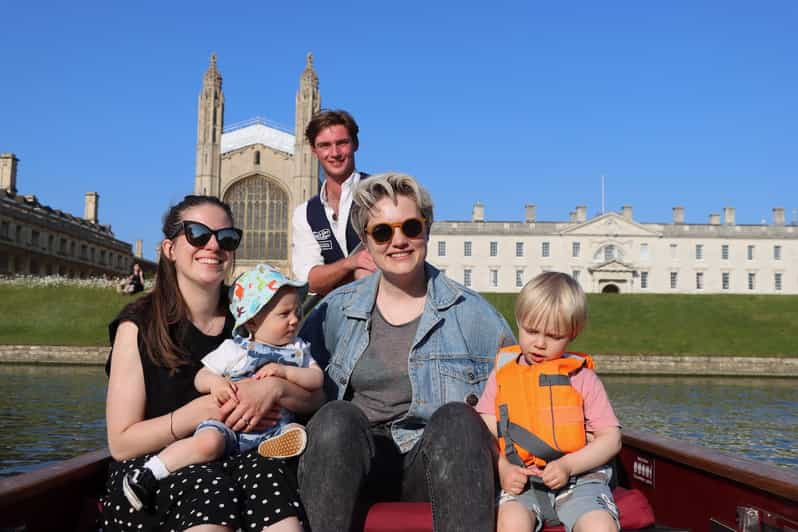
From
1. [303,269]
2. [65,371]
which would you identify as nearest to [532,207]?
[65,371]

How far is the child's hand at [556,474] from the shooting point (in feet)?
8.27

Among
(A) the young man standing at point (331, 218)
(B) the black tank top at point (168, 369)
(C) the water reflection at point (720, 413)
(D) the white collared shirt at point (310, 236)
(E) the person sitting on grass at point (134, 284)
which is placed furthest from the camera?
(E) the person sitting on grass at point (134, 284)

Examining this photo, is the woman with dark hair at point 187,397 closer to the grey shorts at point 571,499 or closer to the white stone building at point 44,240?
the grey shorts at point 571,499

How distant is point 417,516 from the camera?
260 centimetres

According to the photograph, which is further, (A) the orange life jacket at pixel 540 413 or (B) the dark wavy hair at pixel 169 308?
(B) the dark wavy hair at pixel 169 308

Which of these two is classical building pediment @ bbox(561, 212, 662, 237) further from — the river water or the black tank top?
the black tank top

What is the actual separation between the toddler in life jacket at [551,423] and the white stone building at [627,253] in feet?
192

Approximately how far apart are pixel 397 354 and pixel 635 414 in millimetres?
11249

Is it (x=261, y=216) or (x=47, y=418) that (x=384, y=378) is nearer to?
(x=47, y=418)

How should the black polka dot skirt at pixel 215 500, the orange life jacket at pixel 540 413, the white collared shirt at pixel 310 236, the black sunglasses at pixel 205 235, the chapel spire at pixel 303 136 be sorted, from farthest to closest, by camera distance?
1. the chapel spire at pixel 303 136
2. the white collared shirt at pixel 310 236
3. the black sunglasses at pixel 205 235
4. the orange life jacket at pixel 540 413
5. the black polka dot skirt at pixel 215 500

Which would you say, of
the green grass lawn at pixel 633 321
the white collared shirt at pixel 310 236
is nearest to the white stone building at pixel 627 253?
the green grass lawn at pixel 633 321

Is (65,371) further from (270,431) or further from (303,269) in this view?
(270,431)

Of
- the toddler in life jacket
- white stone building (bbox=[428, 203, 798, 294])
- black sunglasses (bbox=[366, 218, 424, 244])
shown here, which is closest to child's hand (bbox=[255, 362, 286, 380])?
black sunglasses (bbox=[366, 218, 424, 244])

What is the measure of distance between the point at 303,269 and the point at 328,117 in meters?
1.06
